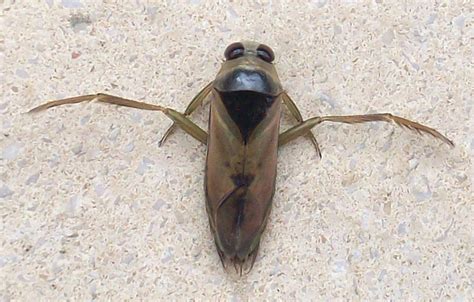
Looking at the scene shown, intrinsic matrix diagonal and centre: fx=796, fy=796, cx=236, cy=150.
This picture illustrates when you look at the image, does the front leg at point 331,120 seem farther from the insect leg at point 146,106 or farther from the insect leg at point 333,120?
the insect leg at point 146,106

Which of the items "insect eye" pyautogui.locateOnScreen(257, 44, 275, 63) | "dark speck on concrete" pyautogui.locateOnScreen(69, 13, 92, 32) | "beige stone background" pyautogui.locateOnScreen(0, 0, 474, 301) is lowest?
"beige stone background" pyautogui.locateOnScreen(0, 0, 474, 301)

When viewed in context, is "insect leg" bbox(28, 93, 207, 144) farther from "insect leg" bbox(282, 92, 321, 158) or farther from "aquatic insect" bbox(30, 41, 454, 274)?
"insect leg" bbox(282, 92, 321, 158)

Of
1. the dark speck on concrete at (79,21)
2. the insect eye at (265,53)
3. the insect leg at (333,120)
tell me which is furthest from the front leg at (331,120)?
the dark speck on concrete at (79,21)

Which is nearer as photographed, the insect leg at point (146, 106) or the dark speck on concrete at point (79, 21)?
the insect leg at point (146, 106)

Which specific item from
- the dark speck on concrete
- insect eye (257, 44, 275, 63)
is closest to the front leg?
insect eye (257, 44, 275, 63)

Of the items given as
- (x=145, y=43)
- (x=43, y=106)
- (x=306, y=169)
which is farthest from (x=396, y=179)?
(x=43, y=106)

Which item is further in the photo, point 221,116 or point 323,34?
point 323,34

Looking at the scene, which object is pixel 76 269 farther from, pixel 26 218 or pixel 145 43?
pixel 145 43
